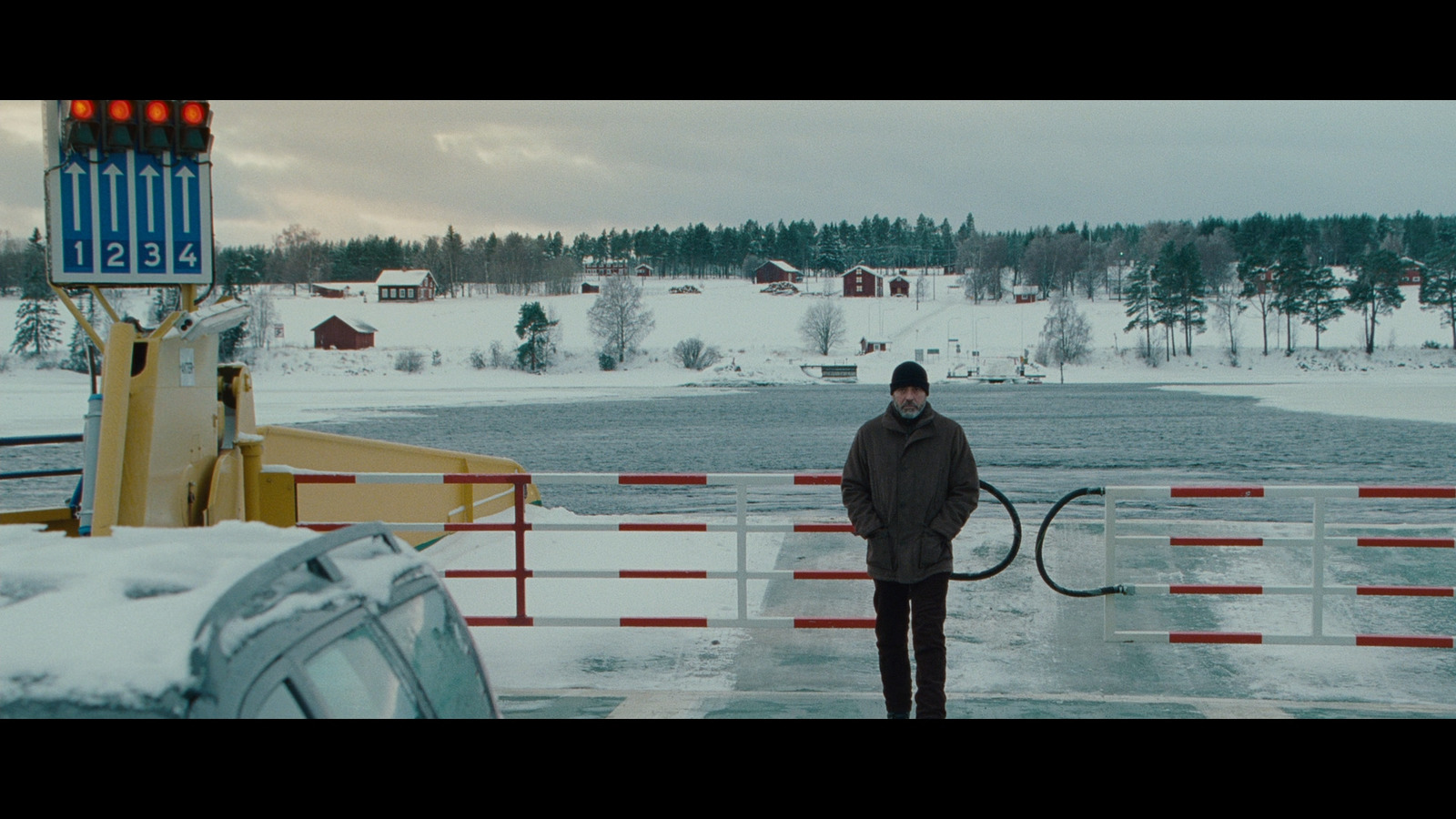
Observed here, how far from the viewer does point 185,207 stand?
613cm

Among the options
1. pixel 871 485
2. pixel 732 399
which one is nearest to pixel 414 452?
pixel 871 485

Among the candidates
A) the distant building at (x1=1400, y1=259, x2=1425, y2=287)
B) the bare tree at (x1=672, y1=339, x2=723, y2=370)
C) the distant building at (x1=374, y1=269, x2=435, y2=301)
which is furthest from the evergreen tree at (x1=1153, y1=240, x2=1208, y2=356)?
the distant building at (x1=374, y1=269, x2=435, y2=301)

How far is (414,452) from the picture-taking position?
1098cm

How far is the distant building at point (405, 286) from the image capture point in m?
162

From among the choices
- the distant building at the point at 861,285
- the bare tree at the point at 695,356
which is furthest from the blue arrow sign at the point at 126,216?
the distant building at the point at 861,285

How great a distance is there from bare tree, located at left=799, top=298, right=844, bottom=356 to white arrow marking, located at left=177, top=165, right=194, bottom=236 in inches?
4542

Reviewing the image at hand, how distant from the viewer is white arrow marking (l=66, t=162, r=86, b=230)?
588 centimetres

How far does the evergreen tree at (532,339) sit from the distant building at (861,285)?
77.0 meters

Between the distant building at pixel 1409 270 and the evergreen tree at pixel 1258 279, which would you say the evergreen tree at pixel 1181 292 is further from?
the distant building at pixel 1409 270

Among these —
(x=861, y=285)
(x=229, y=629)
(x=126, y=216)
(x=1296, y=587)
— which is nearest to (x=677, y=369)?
(x=861, y=285)

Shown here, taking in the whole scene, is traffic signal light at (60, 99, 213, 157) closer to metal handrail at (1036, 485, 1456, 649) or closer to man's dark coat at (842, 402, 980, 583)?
man's dark coat at (842, 402, 980, 583)

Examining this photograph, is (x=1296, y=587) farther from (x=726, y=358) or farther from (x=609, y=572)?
(x=726, y=358)
